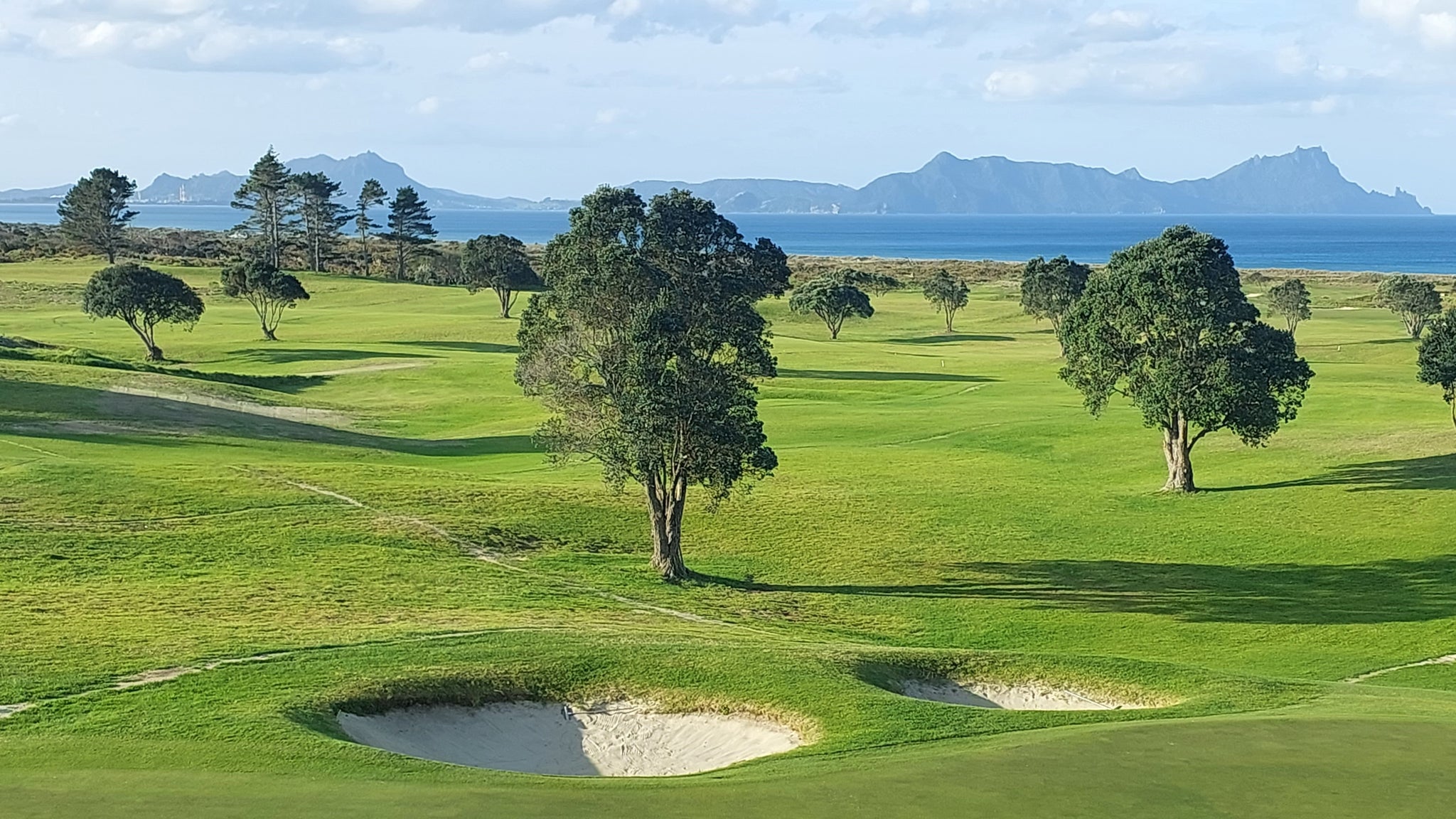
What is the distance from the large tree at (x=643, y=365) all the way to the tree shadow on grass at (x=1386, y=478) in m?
18.8

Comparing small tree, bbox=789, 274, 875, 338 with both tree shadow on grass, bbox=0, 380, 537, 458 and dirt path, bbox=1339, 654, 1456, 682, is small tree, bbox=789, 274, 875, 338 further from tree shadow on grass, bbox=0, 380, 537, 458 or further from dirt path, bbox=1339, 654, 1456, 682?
dirt path, bbox=1339, 654, 1456, 682

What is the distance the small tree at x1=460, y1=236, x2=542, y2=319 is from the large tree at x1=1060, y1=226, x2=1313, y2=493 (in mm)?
71076

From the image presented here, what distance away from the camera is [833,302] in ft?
377

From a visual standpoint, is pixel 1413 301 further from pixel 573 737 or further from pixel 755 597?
pixel 573 737

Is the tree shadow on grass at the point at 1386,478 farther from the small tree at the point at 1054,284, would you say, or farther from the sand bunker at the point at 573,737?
the small tree at the point at 1054,284

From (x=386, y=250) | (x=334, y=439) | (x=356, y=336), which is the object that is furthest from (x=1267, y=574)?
(x=386, y=250)

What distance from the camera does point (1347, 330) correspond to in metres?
113

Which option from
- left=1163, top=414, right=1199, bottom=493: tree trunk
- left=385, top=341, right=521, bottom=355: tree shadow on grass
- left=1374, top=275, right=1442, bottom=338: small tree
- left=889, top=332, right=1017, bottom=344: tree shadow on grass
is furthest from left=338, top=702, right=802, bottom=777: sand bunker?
left=1374, top=275, right=1442, bottom=338: small tree

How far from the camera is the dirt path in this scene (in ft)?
93.3

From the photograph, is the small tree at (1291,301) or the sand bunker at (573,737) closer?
the sand bunker at (573,737)

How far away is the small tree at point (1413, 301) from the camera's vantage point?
4141 inches

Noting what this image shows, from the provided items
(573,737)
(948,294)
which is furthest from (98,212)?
(573,737)

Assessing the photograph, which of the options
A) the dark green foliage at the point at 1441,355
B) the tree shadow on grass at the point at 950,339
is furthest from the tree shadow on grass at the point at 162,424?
the tree shadow on grass at the point at 950,339

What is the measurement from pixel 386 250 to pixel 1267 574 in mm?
147097
